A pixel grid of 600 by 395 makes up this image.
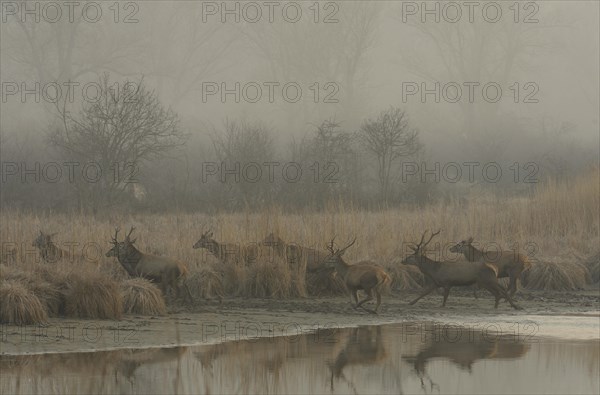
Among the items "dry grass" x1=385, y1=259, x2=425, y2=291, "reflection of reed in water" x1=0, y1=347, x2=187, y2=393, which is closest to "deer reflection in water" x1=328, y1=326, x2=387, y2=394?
"reflection of reed in water" x1=0, y1=347, x2=187, y2=393

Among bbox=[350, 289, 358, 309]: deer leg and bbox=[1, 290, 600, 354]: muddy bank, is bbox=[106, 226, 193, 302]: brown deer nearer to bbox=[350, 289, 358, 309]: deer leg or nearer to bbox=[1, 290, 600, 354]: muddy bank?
bbox=[1, 290, 600, 354]: muddy bank

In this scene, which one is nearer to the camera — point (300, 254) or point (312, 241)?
point (300, 254)

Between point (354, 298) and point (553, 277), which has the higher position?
point (553, 277)

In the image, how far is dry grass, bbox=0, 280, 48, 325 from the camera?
14.3 meters

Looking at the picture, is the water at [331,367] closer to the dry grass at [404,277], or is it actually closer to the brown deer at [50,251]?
the brown deer at [50,251]

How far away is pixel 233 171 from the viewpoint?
3622 cm

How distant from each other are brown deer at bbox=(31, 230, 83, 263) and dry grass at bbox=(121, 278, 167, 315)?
8.21ft

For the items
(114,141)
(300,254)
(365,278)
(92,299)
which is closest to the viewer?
(92,299)

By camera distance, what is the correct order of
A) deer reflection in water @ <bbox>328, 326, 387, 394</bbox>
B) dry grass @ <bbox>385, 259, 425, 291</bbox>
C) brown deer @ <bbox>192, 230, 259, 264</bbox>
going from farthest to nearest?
dry grass @ <bbox>385, 259, 425, 291</bbox> → brown deer @ <bbox>192, 230, 259, 264</bbox> → deer reflection in water @ <bbox>328, 326, 387, 394</bbox>

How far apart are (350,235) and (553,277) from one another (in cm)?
376

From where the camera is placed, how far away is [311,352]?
1301 centimetres

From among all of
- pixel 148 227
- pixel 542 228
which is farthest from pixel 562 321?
pixel 148 227

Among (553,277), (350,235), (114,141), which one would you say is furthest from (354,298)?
(114,141)

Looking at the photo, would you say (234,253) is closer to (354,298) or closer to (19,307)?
(354,298)
